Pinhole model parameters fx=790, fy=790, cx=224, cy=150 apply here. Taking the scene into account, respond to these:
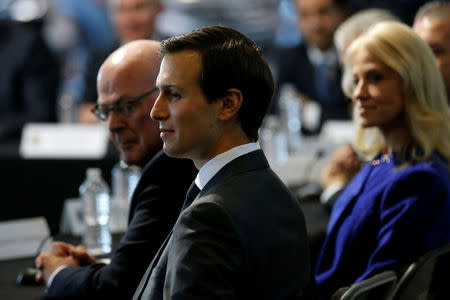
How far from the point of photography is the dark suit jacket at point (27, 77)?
5.86 metres

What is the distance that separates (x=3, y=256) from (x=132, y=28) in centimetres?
358

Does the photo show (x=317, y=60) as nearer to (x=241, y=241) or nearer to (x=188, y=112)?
(x=188, y=112)

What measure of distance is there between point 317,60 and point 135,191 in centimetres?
431

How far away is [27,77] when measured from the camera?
5.95 metres

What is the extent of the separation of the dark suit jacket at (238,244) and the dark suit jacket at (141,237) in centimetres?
33

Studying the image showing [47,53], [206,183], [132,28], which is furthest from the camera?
[47,53]

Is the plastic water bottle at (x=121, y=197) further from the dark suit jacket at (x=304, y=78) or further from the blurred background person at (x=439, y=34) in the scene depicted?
the dark suit jacket at (x=304, y=78)

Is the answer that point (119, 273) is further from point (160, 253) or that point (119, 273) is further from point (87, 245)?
point (87, 245)

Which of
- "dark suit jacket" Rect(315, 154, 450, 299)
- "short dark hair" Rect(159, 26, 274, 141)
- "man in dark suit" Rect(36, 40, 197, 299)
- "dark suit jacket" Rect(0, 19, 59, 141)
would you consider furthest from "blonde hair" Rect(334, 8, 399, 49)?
"short dark hair" Rect(159, 26, 274, 141)

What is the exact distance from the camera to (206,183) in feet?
4.90

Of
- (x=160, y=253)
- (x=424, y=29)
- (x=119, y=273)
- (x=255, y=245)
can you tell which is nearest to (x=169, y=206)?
(x=119, y=273)

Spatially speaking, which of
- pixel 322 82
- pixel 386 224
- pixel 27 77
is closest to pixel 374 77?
pixel 386 224

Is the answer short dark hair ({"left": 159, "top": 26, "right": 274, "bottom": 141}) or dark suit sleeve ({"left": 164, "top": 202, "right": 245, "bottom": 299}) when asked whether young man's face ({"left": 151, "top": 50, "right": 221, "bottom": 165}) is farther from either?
Answer: dark suit sleeve ({"left": 164, "top": 202, "right": 245, "bottom": 299})

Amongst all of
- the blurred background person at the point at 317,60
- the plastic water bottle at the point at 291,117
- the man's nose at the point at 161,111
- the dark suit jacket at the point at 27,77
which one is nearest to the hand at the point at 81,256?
the man's nose at the point at 161,111
